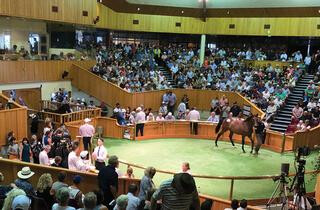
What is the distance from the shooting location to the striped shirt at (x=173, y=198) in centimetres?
446

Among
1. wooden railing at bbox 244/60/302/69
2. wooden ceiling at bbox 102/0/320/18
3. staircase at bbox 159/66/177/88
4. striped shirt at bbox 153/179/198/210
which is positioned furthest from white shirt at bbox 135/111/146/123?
striped shirt at bbox 153/179/198/210

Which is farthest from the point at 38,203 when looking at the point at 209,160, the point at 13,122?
the point at 209,160

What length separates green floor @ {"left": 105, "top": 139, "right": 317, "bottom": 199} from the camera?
34.2ft

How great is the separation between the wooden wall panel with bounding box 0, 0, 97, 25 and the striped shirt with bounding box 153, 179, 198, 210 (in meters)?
14.9

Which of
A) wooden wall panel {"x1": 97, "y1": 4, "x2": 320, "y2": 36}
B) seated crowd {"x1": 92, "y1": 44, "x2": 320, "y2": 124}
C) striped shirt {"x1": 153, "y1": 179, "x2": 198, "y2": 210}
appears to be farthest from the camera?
wooden wall panel {"x1": 97, "y1": 4, "x2": 320, "y2": 36}

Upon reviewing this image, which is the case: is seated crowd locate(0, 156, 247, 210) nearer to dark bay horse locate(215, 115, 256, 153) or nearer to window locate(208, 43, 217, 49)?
dark bay horse locate(215, 115, 256, 153)

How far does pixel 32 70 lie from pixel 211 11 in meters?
12.0

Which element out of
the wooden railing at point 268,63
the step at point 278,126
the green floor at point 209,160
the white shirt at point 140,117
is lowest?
the green floor at point 209,160

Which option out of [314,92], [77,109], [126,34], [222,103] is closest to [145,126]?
[77,109]

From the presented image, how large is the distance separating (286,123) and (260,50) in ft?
31.2

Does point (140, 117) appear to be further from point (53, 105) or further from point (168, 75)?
point (168, 75)

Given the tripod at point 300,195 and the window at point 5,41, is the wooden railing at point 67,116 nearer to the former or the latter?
the window at point 5,41

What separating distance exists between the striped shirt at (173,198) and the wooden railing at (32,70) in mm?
14671

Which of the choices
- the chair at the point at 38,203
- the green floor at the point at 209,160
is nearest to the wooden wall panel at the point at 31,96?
the green floor at the point at 209,160
